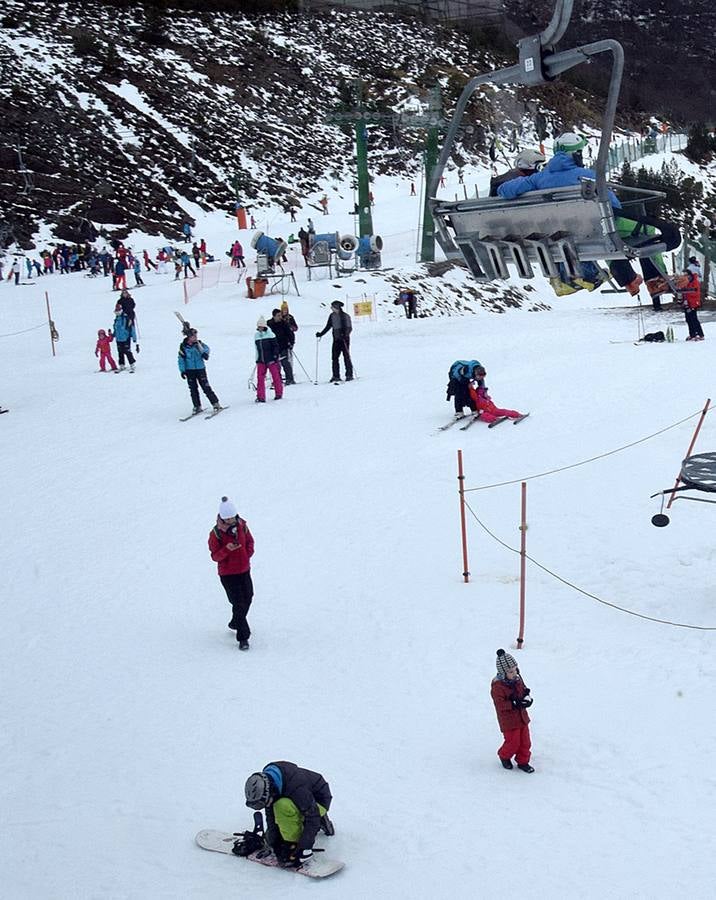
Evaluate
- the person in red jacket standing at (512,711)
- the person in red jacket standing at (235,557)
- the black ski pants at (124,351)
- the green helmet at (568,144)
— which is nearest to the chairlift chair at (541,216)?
the green helmet at (568,144)

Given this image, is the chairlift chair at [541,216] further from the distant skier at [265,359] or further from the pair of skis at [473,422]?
the distant skier at [265,359]

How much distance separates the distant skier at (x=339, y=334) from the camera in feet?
66.2

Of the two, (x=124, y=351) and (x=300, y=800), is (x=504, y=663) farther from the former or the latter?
(x=124, y=351)

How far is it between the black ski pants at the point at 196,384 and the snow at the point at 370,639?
628 millimetres

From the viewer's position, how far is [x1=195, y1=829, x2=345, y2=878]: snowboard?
676 cm

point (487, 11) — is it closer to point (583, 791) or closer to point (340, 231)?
point (340, 231)

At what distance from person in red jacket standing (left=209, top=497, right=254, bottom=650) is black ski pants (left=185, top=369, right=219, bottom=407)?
9132mm

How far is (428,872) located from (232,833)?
143cm

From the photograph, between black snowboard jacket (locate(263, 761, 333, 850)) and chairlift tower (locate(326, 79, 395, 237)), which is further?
chairlift tower (locate(326, 79, 395, 237))

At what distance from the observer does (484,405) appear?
56.0ft

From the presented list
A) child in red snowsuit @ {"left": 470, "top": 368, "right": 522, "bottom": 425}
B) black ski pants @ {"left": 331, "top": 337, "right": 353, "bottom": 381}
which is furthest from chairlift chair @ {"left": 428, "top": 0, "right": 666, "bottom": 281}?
black ski pants @ {"left": 331, "top": 337, "right": 353, "bottom": 381}

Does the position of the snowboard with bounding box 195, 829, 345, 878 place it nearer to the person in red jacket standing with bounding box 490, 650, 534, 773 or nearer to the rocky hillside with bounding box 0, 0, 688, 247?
the person in red jacket standing with bounding box 490, 650, 534, 773

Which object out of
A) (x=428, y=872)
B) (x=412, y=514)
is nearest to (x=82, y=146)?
(x=412, y=514)

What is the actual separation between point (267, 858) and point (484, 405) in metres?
10.9
